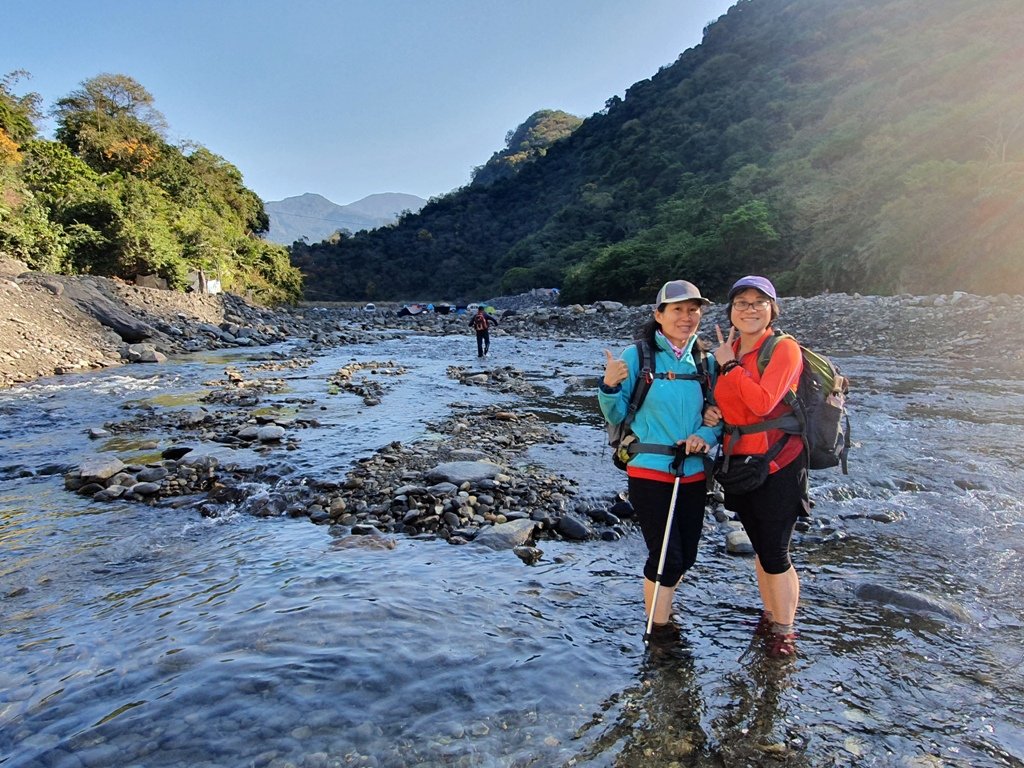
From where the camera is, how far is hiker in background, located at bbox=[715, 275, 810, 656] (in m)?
3.08

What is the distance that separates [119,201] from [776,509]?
3183 cm

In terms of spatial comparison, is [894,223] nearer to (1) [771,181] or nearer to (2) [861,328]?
(2) [861,328]

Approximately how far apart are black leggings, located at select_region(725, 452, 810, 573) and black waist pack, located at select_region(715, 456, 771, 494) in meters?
0.09

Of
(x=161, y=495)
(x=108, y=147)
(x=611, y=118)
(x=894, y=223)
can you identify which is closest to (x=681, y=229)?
(x=894, y=223)

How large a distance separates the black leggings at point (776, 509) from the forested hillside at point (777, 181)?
2330 centimetres

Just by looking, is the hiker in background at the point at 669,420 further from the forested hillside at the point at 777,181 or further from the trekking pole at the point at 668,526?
the forested hillside at the point at 777,181

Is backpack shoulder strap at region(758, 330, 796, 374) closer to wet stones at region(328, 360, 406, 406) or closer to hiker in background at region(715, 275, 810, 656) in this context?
hiker in background at region(715, 275, 810, 656)

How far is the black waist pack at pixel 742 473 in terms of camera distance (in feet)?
10.4

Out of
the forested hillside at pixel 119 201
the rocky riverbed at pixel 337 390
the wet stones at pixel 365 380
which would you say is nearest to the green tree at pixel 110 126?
the forested hillside at pixel 119 201

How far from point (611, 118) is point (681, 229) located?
66934 millimetres

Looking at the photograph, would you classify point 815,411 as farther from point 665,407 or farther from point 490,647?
point 490,647

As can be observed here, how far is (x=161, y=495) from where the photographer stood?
6.42 metres

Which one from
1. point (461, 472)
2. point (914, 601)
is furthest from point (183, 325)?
point (914, 601)

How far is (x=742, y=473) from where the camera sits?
3.22 meters
